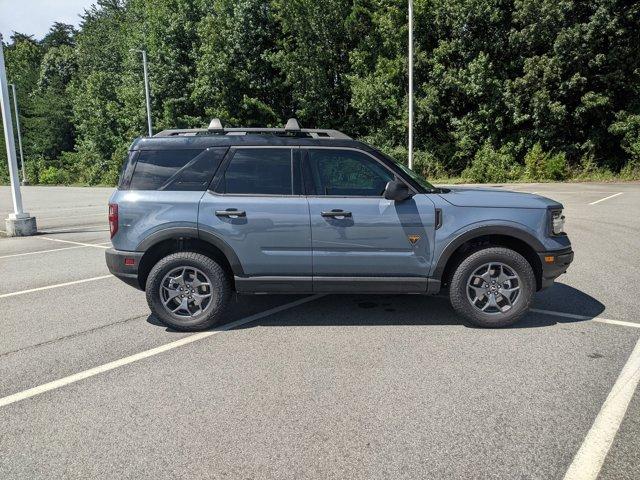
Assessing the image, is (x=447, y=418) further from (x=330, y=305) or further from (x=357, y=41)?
(x=357, y=41)

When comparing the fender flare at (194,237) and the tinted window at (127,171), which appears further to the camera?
the tinted window at (127,171)

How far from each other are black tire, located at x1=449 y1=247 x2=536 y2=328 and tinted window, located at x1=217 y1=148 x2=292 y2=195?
6.03ft

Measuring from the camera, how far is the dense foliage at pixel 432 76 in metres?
26.1

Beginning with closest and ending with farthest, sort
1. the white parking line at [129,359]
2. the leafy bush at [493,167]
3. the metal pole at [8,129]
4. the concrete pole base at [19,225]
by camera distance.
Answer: the white parking line at [129,359] → the metal pole at [8,129] → the concrete pole base at [19,225] → the leafy bush at [493,167]

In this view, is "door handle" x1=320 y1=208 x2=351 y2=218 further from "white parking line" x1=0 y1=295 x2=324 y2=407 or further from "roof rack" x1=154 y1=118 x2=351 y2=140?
"white parking line" x1=0 y1=295 x2=324 y2=407

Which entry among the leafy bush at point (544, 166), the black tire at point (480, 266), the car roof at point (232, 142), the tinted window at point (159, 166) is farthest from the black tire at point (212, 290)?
the leafy bush at point (544, 166)

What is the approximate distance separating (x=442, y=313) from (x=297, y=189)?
6.72ft

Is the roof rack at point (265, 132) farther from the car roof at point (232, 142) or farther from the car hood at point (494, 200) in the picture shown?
the car hood at point (494, 200)

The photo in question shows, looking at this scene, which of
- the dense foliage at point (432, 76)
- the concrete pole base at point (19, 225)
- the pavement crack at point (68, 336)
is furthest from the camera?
the dense foliage at point (432, 76)

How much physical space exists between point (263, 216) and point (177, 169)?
101cm

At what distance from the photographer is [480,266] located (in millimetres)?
4859

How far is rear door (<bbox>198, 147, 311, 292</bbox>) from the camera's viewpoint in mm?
4883

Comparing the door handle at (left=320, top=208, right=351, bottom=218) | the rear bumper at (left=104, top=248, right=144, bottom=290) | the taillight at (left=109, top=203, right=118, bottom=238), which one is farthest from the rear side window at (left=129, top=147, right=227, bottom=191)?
the door handle at (left=320, top=208, right=351, bottom=218)

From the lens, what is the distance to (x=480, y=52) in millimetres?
27516
